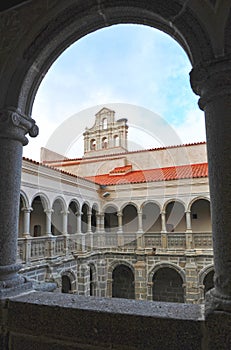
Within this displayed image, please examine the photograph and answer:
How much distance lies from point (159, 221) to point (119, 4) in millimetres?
13903

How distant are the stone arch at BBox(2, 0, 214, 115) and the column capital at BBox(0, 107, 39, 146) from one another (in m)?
0.08

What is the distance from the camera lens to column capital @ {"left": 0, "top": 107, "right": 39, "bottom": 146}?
6.70ft

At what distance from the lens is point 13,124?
2061 mm

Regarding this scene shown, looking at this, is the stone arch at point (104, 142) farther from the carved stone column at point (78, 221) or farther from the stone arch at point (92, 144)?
the carved stone column at point (78, 221)

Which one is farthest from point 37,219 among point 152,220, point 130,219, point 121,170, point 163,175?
point 163,175

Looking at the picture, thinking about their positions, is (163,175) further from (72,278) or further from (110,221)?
(72,278)

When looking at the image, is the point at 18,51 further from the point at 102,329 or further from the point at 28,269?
the point at 28,269

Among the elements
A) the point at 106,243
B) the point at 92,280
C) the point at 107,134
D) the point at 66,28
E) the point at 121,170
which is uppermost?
the point at 107,134

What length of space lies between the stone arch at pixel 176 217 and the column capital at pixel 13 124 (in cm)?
1288

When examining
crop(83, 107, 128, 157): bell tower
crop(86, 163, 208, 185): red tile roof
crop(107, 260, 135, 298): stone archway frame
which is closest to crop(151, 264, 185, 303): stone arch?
crop(107, 260, 135, 298): stone archway frame

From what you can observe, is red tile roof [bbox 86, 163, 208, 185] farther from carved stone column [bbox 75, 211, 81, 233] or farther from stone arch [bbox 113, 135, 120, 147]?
stone arch [bbox 113, 135, 120, 147]

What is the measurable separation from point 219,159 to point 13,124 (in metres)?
1.54

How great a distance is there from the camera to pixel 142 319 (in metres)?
1.43

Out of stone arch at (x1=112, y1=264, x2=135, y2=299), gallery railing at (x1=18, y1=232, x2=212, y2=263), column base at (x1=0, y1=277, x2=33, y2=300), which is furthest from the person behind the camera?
stone arch at (x1=112, y1=264, x2=135, y2=299)
